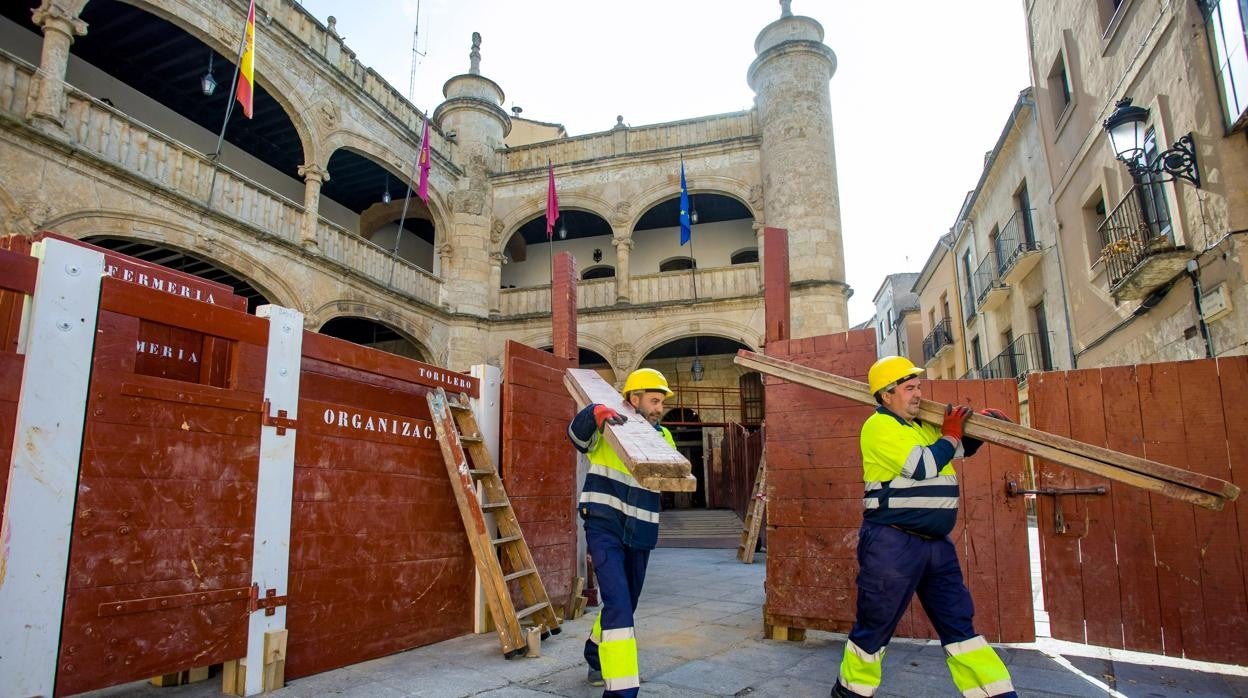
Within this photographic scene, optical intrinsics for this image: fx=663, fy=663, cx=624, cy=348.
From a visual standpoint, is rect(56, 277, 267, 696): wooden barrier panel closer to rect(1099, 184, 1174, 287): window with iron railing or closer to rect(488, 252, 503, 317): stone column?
rect(1099, 184, 1174, 287): window with iron railing

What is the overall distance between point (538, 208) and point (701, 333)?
565 cm

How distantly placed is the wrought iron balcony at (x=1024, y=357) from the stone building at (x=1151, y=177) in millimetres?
2921

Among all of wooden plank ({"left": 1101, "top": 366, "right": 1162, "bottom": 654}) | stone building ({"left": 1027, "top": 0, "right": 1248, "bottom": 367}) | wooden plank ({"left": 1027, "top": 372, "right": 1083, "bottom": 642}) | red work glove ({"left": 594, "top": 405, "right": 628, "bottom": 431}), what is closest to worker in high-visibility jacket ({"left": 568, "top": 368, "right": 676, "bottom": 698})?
red work glove ({"left": 594, "top": 405, "right": 628, "bottom": 431})

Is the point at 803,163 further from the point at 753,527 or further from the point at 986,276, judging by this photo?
the point at 753,527

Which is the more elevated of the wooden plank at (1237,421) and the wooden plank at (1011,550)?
the wooden plank at (1237,421)

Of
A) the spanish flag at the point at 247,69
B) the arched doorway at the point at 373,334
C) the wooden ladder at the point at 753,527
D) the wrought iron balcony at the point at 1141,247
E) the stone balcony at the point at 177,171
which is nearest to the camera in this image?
the wrought iron balcony at the point at 1141,247

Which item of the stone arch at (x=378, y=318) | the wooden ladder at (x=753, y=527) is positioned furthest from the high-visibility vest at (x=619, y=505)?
the stone arch at (x=378, y=318)

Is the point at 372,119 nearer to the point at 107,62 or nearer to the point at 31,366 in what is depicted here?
the point at 107,62

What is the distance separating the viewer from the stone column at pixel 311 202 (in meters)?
13.1

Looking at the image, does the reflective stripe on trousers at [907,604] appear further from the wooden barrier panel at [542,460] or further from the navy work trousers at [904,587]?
the wooden barrier panel at [542,460]

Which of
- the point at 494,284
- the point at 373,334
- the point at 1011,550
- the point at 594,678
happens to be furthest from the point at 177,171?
the point at 1011,550

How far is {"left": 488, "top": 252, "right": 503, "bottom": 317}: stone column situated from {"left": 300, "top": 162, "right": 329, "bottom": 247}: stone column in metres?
5.16

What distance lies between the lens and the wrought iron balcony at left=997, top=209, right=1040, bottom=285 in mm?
14836

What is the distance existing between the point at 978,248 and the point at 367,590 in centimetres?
2080
